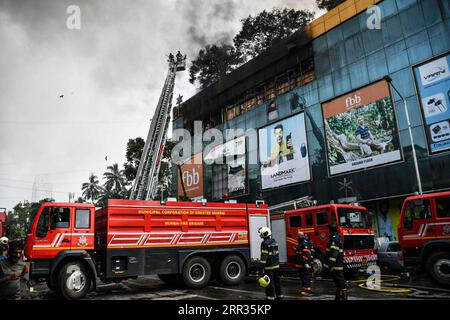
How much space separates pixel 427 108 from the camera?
2025 centimetres

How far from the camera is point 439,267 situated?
32.0 ft

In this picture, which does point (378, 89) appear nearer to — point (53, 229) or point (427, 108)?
point (427, 108)

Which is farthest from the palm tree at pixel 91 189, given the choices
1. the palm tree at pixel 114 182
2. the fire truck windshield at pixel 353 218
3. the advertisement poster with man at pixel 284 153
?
the fire truck windshield at pixel 353 218

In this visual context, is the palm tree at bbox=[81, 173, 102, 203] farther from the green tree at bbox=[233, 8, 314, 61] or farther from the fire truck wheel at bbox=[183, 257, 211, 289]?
the fire truck wheel at bbox=[183, 257, 211, 289]

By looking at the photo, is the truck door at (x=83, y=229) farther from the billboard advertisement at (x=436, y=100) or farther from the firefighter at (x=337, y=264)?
the billboard advertisement at (x=436, y=100)

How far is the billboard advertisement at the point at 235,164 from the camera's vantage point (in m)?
34.4

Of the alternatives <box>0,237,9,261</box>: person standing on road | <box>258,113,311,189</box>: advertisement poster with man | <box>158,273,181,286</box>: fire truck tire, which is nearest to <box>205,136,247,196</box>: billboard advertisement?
<box>258,113,311,189</box>: advertisement poster with man

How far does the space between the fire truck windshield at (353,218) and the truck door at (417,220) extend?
2.67 meters

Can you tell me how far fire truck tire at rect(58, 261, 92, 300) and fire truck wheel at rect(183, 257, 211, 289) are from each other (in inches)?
126

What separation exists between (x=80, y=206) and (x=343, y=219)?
390 inches

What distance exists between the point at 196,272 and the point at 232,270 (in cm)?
151

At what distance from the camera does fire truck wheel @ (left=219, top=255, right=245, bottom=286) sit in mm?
12359
